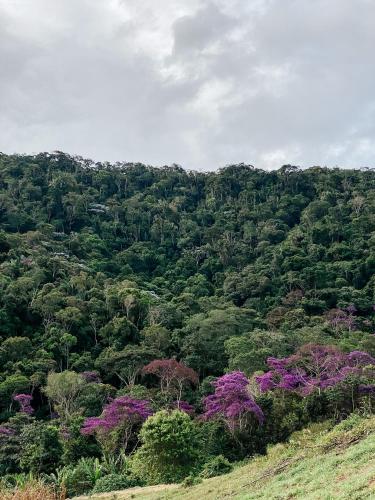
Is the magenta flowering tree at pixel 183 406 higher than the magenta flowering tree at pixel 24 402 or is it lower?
lower

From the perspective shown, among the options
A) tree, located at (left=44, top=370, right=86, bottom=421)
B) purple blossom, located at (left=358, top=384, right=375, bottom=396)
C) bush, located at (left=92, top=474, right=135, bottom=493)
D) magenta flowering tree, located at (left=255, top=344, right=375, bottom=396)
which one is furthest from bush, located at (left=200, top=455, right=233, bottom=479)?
tree, located at (left=44, top=370, right=86, bottom=421)

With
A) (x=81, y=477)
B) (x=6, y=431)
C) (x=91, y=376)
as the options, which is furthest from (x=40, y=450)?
(x=91, y=376)

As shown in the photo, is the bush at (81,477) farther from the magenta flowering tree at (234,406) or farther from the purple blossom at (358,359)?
the purple blossom at (358,359)

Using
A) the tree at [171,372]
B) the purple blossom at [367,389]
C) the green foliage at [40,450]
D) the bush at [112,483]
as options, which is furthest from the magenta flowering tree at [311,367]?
the green foliage at [40,450]

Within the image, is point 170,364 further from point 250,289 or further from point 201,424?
point 250,289

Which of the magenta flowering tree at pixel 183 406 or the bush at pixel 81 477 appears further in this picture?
the magenta flowering tree at pixel 183 406

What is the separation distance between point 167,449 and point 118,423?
21.8ft

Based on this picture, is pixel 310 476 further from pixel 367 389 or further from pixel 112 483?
pixel 367 389

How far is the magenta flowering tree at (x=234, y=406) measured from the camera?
25.1 metres

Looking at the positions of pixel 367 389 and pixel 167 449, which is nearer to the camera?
pixel 167 449

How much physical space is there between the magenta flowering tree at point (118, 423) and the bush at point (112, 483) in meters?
3.21

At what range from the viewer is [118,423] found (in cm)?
2691

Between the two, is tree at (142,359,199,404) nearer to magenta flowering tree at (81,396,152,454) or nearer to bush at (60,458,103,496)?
magenta flowering tree at (81,396,152,454)

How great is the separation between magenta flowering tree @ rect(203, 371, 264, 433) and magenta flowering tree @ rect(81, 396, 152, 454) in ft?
11.8
